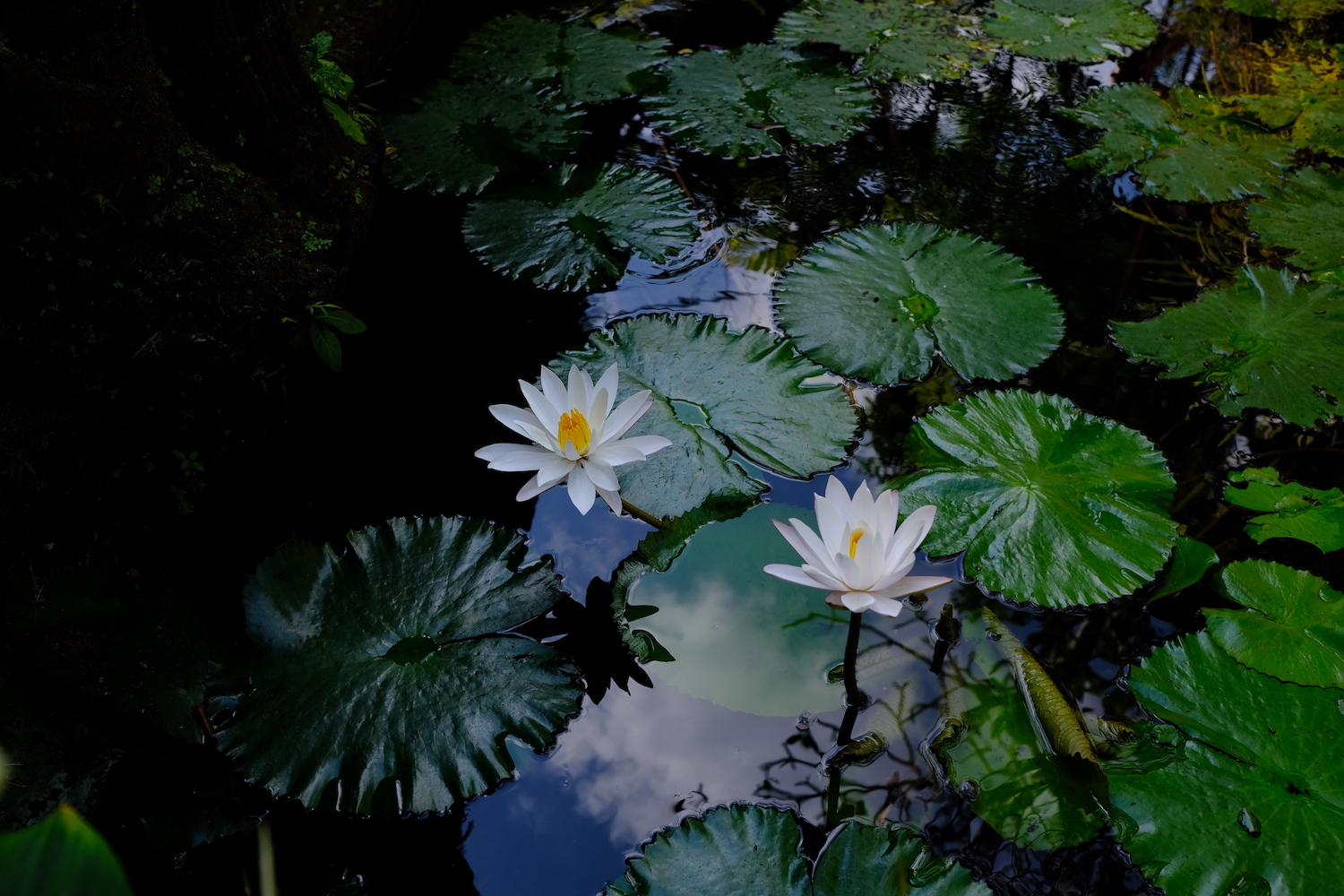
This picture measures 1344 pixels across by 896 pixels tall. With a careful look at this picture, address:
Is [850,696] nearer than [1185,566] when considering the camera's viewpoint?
Yes

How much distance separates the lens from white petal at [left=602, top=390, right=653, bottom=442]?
1.61m

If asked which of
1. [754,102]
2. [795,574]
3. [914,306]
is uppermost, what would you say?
[754,102]

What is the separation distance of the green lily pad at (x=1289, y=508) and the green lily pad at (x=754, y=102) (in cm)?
178

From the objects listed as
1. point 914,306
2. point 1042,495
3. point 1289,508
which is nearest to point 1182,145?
point 914,306

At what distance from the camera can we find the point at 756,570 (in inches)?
66.2

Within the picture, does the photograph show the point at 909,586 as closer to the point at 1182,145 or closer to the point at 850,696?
the point at 850,696

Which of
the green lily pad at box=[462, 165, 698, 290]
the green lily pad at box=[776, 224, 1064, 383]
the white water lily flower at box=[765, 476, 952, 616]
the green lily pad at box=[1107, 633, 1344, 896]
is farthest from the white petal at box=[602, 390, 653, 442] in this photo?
the green lily pad at box=[1107, 633, 1344, 896]

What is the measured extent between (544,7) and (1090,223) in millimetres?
2655

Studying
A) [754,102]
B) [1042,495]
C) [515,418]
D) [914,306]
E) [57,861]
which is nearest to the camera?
[57,861]

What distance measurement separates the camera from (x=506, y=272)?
2.51 m

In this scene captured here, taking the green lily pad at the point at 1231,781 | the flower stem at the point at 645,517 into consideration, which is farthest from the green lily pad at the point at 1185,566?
the flower stem at the point at 645,517

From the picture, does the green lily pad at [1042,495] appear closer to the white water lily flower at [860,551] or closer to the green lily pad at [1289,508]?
the green lily pad at [1289,508]

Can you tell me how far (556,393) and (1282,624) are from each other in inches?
57.9

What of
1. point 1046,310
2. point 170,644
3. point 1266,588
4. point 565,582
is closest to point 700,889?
point 565,582
